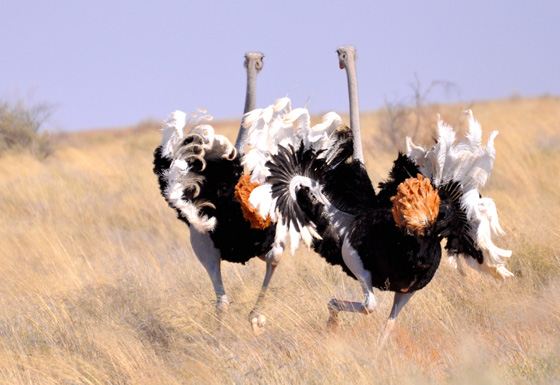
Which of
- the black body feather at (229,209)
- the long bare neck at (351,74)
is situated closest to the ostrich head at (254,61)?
the long bare neck at (351,74)

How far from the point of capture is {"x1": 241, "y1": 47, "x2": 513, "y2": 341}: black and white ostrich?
19.5ft

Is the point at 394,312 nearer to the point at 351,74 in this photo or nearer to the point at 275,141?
the point at 275,141

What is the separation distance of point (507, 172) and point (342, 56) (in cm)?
597

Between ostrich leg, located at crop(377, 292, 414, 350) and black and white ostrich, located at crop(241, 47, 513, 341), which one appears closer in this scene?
black and white ostrich, located at crop(241, 47, 513, 341)

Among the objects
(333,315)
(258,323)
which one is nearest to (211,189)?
(258,323)

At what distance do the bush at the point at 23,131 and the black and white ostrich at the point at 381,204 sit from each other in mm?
11829

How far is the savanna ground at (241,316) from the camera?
18.8 feet

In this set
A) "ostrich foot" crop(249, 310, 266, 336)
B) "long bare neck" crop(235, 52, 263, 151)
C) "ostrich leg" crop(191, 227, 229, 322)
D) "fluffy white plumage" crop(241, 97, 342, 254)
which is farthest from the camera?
"long bare neck" crop(235, 52, 263, 151)

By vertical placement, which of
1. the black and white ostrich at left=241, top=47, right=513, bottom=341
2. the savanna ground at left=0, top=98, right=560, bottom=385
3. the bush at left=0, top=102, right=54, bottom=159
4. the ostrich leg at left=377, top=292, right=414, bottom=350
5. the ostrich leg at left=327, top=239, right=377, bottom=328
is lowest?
the bush at left=0, top=102, right=54, bottom=159

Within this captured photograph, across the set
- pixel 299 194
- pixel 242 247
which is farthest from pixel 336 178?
pixel 242 247

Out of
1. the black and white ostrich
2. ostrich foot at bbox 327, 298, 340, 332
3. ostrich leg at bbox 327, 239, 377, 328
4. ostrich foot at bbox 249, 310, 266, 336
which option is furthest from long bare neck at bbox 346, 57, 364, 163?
ostrich foot at bbox 249, 310, 266, 336

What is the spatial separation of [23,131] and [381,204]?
12798 mm

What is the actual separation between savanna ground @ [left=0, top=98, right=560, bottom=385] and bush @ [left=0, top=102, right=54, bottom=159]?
6.12 metres

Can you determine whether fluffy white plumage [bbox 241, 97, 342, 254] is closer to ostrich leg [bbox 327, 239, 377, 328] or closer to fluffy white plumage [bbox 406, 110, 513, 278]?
ostrich leg [bbox 327, 239, 377, 328]
